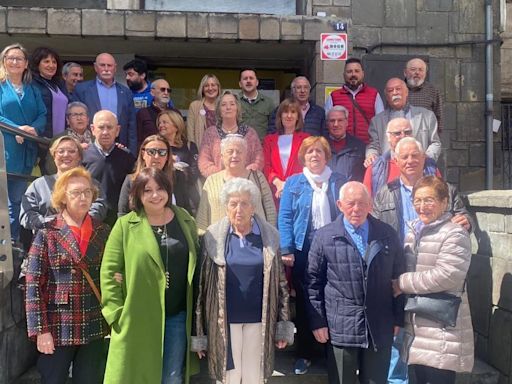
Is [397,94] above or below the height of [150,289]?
above

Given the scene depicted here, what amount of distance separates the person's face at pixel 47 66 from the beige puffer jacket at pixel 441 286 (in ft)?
11.3

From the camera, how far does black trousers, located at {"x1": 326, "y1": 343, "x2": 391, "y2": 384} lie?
10.3 feet

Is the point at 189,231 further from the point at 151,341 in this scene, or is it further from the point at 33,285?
the point at 33,285

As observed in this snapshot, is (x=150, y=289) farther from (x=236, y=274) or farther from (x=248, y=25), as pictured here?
(x=248, y=25)

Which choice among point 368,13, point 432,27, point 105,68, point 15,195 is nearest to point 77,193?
point 15,195

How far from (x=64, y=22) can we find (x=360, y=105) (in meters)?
3.28

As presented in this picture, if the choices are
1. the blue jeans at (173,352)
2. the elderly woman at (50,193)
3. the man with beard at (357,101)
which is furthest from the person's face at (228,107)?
the blue jeans at (173,352)

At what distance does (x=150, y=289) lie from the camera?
9.82ft

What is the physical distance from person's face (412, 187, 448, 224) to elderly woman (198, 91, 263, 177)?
1428mm

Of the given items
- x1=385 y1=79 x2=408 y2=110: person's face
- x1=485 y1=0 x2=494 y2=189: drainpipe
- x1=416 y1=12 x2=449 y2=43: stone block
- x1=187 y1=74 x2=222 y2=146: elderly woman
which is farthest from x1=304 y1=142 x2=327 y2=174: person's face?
x1=485 y1=0 x2=494 y2=189: drainpipe

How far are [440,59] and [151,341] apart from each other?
608 cm

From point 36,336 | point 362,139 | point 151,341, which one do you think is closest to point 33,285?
point 36,336

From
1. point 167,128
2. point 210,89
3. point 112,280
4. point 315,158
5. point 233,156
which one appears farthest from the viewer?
point 210,89

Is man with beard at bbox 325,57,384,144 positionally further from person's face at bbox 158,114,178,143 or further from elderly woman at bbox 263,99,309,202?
person's face at bbox 158,114,178,143
